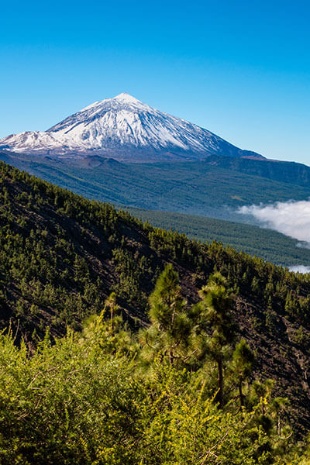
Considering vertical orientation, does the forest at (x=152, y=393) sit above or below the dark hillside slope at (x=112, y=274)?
above

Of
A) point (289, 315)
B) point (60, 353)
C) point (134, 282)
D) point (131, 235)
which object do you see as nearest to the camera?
point (60, 353)

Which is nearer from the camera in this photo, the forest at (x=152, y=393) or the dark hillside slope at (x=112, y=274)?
the forest at (x=152, y=393)

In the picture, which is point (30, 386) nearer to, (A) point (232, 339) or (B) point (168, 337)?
(B) point (168, 337)

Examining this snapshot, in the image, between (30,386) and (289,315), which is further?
(289,315)

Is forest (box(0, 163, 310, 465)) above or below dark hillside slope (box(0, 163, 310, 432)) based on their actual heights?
above

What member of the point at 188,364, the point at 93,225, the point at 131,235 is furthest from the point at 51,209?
the point at 188,364

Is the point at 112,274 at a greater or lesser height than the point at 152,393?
lesser

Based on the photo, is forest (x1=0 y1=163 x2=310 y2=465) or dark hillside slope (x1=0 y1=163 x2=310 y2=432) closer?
forest (x1=0 y1=163 x2=310 y2=465)

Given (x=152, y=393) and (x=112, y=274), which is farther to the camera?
(x=112, y=274)
